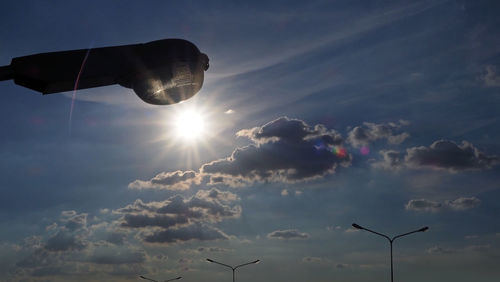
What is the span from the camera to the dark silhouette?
5.42 meters

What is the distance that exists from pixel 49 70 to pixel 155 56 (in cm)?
113

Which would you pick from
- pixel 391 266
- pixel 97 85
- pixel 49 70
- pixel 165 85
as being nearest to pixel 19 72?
pixel 49 70

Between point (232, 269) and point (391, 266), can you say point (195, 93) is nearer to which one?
point (391, 266)

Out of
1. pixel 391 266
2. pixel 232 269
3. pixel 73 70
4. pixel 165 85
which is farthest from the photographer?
pixel 232 269

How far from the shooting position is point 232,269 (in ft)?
303

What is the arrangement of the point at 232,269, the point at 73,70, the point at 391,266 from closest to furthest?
the point at 73,70 < the point at 391,266 < the point at 232,269

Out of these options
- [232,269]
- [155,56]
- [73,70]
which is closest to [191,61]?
[155,56]

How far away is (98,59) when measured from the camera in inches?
217

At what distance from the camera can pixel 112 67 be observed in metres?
5.52

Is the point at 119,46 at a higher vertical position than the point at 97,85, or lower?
higher

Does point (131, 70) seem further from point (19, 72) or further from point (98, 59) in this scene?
point (19, 72)

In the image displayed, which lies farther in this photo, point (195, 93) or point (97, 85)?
point (195, 93)

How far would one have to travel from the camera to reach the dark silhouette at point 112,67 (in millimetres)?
5418

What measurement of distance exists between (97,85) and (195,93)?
1101mm
